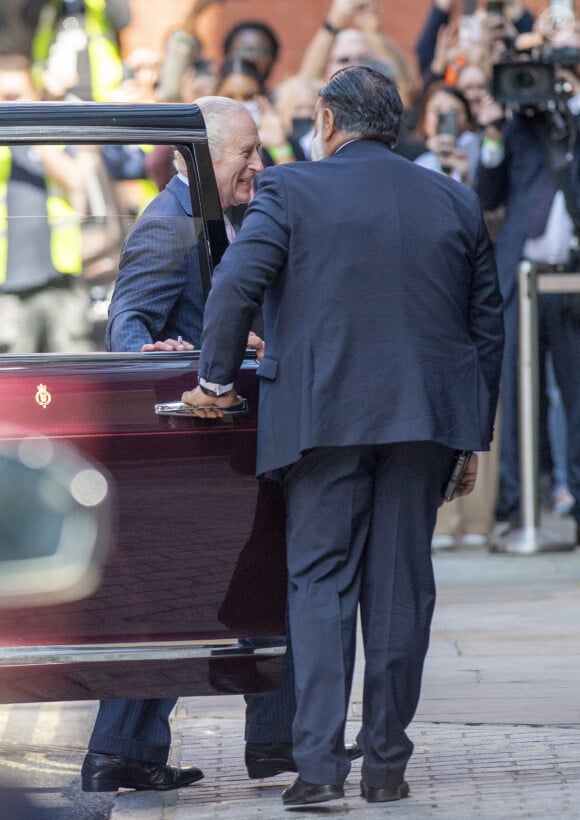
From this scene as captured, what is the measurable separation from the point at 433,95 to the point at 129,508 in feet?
18.6

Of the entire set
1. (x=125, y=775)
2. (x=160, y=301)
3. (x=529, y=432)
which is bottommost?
(x=529, y=432)

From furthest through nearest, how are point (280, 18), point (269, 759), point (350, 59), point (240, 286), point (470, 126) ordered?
1. point (280, 18)
2. point (470, 126)
3. point (350, 59)
4. point (269, 759)
5. point (240, 286)

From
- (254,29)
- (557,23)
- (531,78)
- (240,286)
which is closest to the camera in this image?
(240,286)

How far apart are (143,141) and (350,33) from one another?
533 centimetres

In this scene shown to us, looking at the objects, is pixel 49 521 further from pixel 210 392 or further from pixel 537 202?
pixel 537 202

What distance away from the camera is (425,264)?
4.19 m

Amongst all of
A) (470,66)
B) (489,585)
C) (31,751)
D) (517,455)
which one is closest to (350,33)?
Answer: (470,66)

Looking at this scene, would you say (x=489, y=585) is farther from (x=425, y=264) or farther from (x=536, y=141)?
(x=425, y=264)

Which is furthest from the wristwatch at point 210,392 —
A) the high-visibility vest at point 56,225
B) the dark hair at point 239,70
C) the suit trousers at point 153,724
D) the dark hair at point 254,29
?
the dark hair at point 254,29

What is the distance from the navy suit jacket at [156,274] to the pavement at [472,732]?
50.6 inches

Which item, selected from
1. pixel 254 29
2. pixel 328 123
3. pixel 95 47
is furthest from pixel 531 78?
pixel 328 123

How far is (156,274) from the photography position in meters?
4.38

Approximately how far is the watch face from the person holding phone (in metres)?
0.61

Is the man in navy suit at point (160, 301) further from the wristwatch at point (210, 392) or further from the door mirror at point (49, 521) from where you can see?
the door mirror at point (49, 521)
